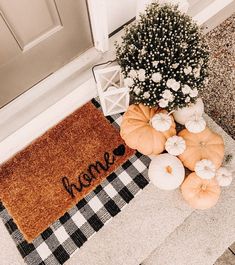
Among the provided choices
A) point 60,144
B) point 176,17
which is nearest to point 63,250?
point 60,144

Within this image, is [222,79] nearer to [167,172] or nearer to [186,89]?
[186,89]

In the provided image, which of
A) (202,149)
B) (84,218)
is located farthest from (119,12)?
(84,218)

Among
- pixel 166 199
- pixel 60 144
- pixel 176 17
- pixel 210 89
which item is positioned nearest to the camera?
pixel 176 17

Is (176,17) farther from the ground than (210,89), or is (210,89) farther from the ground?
(176,17)

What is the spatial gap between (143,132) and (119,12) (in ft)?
2.43

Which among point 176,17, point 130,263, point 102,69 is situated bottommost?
point 130,263

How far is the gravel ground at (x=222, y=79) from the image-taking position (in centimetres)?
216

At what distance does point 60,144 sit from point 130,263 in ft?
2.65

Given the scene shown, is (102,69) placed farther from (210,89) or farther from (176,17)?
(210,89)

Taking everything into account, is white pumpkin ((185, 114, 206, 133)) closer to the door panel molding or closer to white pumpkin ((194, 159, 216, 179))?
white pumpkin ((194, 159, 216, 179))

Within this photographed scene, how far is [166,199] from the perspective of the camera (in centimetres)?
188

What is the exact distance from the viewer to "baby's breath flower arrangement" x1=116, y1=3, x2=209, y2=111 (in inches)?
61.5

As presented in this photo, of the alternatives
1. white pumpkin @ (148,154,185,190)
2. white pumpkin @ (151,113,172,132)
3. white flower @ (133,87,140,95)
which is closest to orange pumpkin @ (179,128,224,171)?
white pumpkin @ (148,154,185,190)

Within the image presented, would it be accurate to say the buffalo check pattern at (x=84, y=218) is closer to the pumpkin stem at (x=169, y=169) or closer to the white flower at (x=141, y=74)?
the pumpkin stem at (x=169, y=169)
